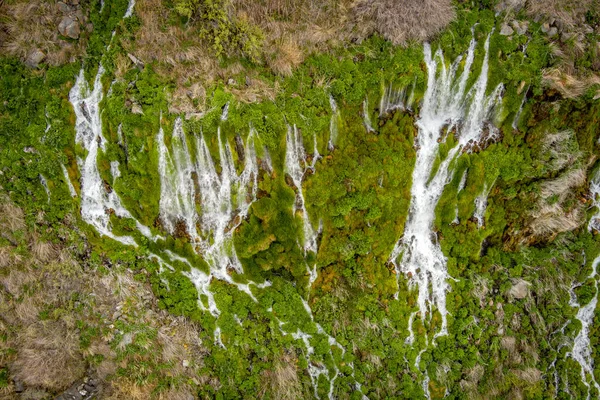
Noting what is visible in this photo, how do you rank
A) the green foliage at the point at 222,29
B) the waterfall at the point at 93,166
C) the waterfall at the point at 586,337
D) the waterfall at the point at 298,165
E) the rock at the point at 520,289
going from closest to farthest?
the green foliage at the point at 222,29 → the waterfall at the point at 93,166 → the waterfall at the point at 298,165 → the rock at the point at 520,289 → the waterfall at the point at 586,337

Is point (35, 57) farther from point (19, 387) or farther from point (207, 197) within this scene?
point (19, 387)

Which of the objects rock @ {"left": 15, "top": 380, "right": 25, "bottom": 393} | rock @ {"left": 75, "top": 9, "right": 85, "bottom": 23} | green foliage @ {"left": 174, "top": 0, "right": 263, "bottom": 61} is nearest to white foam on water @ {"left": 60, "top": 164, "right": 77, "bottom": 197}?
rock @ {"left": 75, "top": 9, "right": 85, "bottom": 23}

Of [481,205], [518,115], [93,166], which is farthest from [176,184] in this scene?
[518,115]

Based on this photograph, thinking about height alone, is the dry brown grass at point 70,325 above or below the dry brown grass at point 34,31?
below

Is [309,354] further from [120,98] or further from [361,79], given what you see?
[120,98]

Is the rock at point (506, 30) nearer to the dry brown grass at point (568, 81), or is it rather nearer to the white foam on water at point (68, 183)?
the dry brown grass at point (568, 81)

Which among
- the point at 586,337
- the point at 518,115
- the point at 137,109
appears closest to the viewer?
the point at 137,109

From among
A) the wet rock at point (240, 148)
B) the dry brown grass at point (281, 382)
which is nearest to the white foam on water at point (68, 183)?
the wet rock at point (240, 148)
